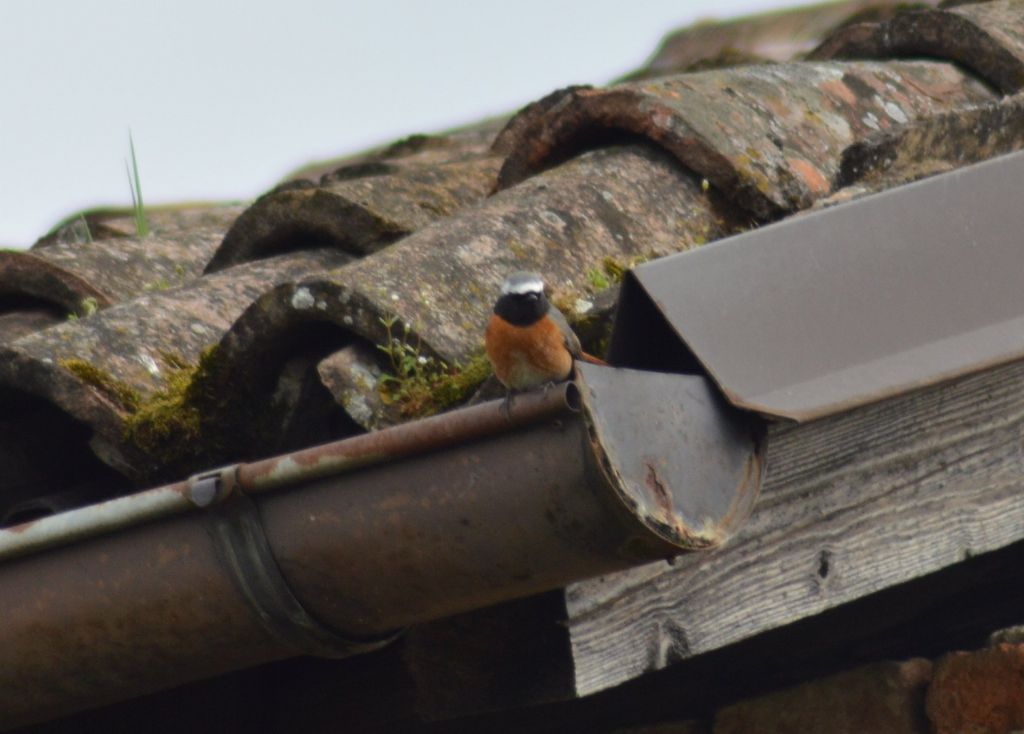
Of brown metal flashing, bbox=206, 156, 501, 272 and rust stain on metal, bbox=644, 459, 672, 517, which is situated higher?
rust stain on metal, bbox=644, 459, 672, 517

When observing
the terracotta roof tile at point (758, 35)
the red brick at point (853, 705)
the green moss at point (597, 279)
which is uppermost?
the green moss at point (597, 279)

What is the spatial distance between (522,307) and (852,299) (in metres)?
0.58

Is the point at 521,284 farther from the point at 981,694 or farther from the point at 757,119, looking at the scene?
the point at 757,119

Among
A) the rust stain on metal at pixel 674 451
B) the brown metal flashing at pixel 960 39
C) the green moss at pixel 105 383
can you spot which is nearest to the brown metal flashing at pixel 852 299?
the rust stain on metal at pixel 674 451

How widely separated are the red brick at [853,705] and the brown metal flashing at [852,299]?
85 centimetres

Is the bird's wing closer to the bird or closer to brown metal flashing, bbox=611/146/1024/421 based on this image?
the bird

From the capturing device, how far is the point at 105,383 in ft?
9.08

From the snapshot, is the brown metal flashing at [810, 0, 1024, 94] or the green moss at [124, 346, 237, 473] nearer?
the green moss at [124, 346, 237, 473]

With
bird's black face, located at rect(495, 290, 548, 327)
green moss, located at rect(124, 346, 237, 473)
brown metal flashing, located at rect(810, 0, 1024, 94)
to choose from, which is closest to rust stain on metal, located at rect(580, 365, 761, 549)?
bird's black face, located at rect(495, 290, 548, 327)

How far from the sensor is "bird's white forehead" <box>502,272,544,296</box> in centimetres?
255

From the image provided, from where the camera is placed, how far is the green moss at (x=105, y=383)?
2.75 m

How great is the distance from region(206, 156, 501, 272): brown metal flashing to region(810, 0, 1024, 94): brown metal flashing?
1.34 metres

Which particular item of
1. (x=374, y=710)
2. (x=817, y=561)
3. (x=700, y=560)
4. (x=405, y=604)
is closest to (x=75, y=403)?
(x=374, y=710)

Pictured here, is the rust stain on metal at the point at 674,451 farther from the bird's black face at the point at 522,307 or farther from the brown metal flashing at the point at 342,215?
the brown metal flashing at the point at 342,215
